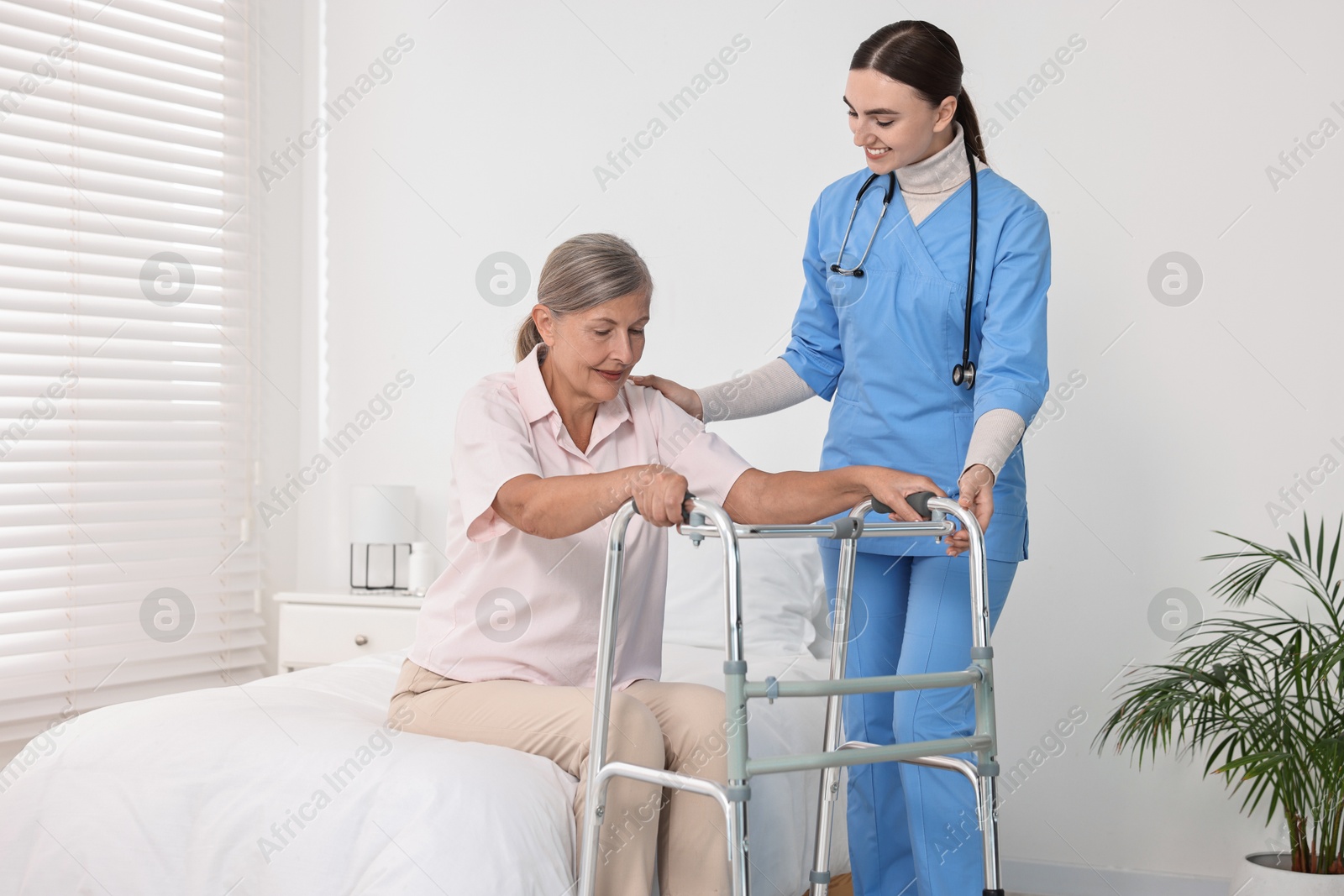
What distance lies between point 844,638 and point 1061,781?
59.1 inches

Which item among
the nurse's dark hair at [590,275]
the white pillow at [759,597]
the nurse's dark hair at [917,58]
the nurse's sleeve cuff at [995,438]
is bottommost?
the white pillow at [759,597]

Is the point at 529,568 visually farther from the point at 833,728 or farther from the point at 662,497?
the point at 833,728

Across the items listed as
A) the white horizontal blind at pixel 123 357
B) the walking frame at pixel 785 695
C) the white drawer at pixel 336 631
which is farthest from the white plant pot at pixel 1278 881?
the white horizontal blind at pixel 123 357

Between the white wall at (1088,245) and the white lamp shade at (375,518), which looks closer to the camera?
the white wall at (1088,245)

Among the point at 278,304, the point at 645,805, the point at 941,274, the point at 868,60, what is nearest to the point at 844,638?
the point at 645,805

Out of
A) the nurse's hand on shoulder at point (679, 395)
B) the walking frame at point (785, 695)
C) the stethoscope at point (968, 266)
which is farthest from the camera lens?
the nurse's hand on shoulder at point (679, 395)

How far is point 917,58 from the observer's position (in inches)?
72.9

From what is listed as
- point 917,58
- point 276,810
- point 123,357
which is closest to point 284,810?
point 276,810

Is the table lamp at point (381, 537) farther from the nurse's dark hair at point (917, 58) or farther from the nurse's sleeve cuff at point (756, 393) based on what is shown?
the nurse's dark hair at point (917, 58)

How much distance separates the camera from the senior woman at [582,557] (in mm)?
1547

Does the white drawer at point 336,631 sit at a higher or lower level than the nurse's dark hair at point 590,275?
lower

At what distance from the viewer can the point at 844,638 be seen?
1.82 m

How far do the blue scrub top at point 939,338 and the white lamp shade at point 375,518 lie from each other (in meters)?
2.01

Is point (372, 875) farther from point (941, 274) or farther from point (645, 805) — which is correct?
point (941, 274)
